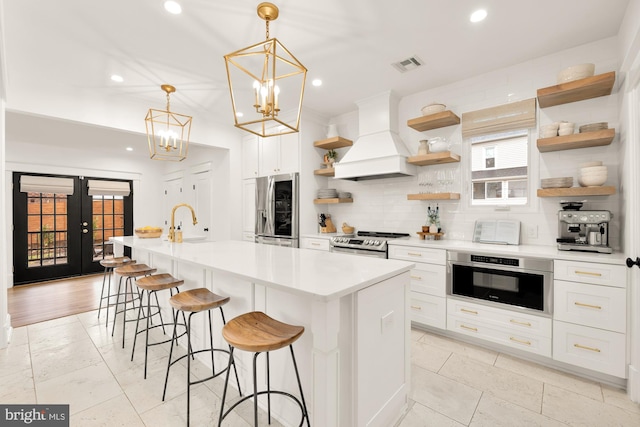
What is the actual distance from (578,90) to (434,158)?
1288 mm

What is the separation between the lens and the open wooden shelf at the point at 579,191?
233 centimetres

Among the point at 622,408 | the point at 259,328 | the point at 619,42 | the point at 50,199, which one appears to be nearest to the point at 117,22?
the point at 259,328

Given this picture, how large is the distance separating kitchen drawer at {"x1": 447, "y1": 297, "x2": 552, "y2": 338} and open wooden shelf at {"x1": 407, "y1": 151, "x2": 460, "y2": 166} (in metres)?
1.52

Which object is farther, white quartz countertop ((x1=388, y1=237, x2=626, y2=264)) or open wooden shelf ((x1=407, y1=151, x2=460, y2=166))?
open wooden shelf ((x1=407, y1=151, x2=460, y2=166))

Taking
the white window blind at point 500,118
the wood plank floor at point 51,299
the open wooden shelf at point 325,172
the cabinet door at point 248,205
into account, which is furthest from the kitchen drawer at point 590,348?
the wood plank floor at point 51,299

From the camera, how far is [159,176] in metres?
7.19

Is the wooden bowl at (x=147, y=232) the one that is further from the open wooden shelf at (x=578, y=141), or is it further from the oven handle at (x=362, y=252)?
the open wooden shelf at (x=578, y=141)

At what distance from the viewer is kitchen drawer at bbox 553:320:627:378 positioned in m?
2.06

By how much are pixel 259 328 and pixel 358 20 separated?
7.68ft

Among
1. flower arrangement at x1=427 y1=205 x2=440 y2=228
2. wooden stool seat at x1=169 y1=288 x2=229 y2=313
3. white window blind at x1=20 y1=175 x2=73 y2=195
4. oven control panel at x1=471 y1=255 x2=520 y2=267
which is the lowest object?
wooden stool seat at x1=169 y1=288 x2=229 y2=313

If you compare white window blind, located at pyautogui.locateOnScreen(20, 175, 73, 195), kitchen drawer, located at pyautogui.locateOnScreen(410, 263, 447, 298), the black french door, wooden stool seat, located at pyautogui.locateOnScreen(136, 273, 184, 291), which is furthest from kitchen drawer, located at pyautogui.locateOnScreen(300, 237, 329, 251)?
white window blind, located at pyautogui.locateOnScreen(20, 175, 73, 195)

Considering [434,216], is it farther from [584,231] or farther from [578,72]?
[578,72]

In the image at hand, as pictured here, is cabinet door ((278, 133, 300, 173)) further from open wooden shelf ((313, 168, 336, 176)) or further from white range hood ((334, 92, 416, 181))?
white range hood ((334, 92, 416, 181))

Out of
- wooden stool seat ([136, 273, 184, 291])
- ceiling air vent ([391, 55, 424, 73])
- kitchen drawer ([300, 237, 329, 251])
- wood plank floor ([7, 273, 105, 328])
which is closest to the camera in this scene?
wooden stool seat ([136, 273, 184, 291])
